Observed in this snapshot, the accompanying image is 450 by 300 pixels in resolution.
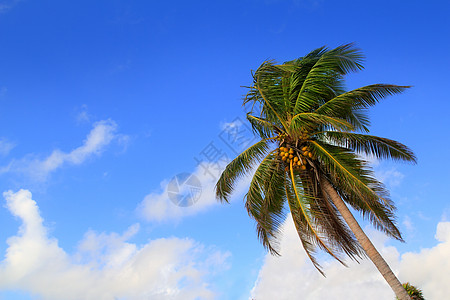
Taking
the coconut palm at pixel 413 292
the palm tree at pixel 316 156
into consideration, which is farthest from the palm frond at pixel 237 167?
the coconut palm at pixel 413 292

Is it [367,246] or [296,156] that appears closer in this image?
[367,246]

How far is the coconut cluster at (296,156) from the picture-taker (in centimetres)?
1420

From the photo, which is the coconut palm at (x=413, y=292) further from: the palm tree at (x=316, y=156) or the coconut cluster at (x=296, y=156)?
the coconut cluster at (x=296, y=156)

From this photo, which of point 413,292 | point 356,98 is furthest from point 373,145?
point 413,292

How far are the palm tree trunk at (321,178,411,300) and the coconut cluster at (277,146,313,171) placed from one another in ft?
3.47

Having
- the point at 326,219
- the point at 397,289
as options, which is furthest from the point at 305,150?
the point at 397,289

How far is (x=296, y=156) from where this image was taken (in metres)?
14.3

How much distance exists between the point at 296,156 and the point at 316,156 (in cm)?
73

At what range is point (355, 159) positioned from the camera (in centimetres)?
1401

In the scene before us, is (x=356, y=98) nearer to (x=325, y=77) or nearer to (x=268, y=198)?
(x=325, y=77)

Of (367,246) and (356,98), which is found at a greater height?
(356,98)

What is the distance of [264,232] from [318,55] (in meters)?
7.58

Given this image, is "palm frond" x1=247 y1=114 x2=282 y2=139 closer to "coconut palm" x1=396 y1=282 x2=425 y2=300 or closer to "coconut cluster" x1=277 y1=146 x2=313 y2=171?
"coconut cluster" x1=277 y1=146 x2=313 y2=171

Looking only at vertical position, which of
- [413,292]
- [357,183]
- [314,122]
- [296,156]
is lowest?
[413,292]
